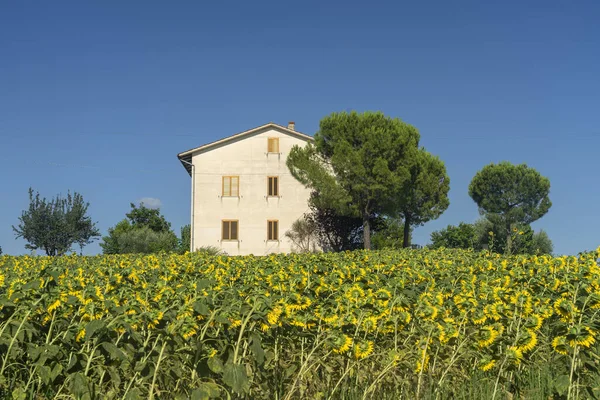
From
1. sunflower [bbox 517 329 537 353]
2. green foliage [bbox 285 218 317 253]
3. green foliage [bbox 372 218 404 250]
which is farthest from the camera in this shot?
green foliage [bbox 372 218 404 250]

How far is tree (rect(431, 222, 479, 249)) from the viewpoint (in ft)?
227

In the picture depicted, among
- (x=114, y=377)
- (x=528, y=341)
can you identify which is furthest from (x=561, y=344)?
(x=114, y=377)

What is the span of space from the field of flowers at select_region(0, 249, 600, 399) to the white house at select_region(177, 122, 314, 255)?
31.2m

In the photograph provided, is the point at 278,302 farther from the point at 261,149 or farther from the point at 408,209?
the point at 408,209

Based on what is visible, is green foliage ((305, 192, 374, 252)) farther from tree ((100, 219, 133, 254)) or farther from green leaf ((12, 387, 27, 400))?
green leaf ((12, 387, 27, 400))

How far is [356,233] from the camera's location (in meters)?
39.9

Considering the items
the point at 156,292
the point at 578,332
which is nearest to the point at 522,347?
the point at 578,332

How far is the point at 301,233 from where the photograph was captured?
124 ft

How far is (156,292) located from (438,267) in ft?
18.9

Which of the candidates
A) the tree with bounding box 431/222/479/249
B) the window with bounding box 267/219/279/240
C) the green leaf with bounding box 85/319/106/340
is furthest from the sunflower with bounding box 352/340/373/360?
the tree with bounding box 431/222/479/249

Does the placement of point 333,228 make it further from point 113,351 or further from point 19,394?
point 113,351

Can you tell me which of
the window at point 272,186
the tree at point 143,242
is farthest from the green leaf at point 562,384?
the tree at point 143,242

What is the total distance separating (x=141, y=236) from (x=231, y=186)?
17.1 metres

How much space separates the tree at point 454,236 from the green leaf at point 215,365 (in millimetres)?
66221
